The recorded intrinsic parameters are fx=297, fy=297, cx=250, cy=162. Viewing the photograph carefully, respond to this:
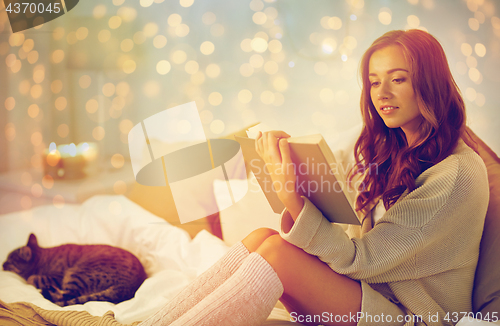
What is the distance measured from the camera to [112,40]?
1.17 m

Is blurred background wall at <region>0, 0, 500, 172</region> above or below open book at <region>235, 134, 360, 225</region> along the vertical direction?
above

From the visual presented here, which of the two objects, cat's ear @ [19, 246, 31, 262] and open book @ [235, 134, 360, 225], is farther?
cat's ear @ [19, 246, 31, 262]

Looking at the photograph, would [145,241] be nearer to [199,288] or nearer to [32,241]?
[32,241]

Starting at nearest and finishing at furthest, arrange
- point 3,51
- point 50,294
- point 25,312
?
point 25,312, point 50,294, point 3,51

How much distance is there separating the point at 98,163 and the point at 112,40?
20.0 inches

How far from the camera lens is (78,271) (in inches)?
37.8

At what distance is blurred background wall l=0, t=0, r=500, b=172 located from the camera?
104 centimetres

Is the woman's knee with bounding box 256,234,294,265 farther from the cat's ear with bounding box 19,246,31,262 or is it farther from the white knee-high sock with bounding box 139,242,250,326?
the cat's ear with bounding box 19,246,31,262

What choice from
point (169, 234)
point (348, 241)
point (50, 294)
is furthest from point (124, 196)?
point (348, 241)

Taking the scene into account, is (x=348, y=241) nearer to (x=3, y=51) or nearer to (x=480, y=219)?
(x=480, y=219)

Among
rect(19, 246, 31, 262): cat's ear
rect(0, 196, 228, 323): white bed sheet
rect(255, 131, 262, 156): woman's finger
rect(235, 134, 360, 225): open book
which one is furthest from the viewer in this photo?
rect(19, 246, 31, 262): cat's ear

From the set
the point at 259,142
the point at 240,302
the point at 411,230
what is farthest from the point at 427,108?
the point at 240,302

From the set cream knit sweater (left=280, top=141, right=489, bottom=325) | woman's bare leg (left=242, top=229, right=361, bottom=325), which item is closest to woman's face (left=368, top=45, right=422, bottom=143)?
cream knit sweater (left=280, top=141, right=489, bottom=325)

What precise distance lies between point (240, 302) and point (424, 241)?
0.35 metres
